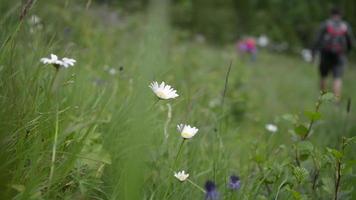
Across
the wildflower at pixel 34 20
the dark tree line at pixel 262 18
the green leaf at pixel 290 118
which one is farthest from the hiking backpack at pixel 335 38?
the dark tree line at pixel 262 18

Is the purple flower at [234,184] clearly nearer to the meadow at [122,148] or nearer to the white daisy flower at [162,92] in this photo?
the meadow at [122,148]

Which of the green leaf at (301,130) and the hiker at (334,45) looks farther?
the hiker at (334,45)

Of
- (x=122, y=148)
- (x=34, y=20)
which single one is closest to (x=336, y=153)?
(x=122, y=148)

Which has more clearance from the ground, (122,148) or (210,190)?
(122,148)

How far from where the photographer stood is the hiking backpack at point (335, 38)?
733 centimetres

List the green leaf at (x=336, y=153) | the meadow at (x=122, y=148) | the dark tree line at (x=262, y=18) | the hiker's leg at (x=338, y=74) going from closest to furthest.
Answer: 1. the meadow at (x=122, y=148)
2. the green leaf at (x=336, y=153)
3. the hiker's leg at (x=338, y=74)
4. the dark tree line at (x=262, y=18)

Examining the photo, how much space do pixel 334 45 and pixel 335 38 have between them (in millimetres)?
120

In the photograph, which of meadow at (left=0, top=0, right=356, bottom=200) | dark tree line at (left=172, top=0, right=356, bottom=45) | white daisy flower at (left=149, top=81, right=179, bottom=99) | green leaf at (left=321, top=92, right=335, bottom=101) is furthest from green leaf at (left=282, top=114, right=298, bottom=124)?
dark tree line at (left=172, top=0, right=356, bottom=45)

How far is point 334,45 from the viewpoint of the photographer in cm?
732

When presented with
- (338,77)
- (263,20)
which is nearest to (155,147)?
(338,77)

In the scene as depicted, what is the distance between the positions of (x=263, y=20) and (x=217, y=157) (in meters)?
16.7

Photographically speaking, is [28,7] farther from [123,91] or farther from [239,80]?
[239,80]

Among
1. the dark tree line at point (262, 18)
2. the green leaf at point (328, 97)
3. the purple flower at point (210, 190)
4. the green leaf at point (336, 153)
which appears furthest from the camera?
the dark tree line at point (262, 18)

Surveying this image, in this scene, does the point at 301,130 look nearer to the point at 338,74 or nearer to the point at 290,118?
the point at 290,118
